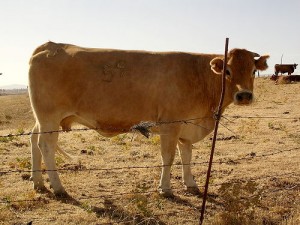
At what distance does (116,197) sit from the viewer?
7.09 m

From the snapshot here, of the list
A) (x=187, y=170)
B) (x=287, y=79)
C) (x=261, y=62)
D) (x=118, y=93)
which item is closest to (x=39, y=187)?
(x=118, y=93)

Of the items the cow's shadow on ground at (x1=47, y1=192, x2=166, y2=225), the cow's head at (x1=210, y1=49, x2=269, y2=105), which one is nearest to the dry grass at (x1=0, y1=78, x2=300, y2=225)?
the cow's shadow on ground at (x1=47, y1=192, x2=166, y2=225)

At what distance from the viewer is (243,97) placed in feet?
21.0

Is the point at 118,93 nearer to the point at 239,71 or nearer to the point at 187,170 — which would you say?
the point at 187,170

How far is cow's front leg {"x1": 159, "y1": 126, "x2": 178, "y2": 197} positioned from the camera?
699 centimetres

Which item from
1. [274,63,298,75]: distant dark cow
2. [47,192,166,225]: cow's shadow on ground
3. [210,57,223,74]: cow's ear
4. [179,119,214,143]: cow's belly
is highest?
[274,63,298,75]: distant dark cow

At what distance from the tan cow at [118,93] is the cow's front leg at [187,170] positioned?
0.08 metres

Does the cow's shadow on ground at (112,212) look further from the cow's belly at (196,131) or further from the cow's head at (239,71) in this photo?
the cow's head at (239,71)

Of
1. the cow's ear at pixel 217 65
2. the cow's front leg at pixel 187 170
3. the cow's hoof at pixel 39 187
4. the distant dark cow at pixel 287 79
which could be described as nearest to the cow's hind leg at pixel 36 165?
the cow's hoof at pixel 39 187

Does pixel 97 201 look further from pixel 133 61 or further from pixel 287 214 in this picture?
pixel 287 214

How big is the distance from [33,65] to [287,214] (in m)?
5.04

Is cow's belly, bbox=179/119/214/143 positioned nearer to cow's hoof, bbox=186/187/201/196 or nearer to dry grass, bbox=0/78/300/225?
dry grass, bbox=0/78/300/225

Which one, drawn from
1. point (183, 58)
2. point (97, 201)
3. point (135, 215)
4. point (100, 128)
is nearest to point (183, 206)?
point (135, 215)

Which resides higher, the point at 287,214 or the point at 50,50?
the point at 50,50
